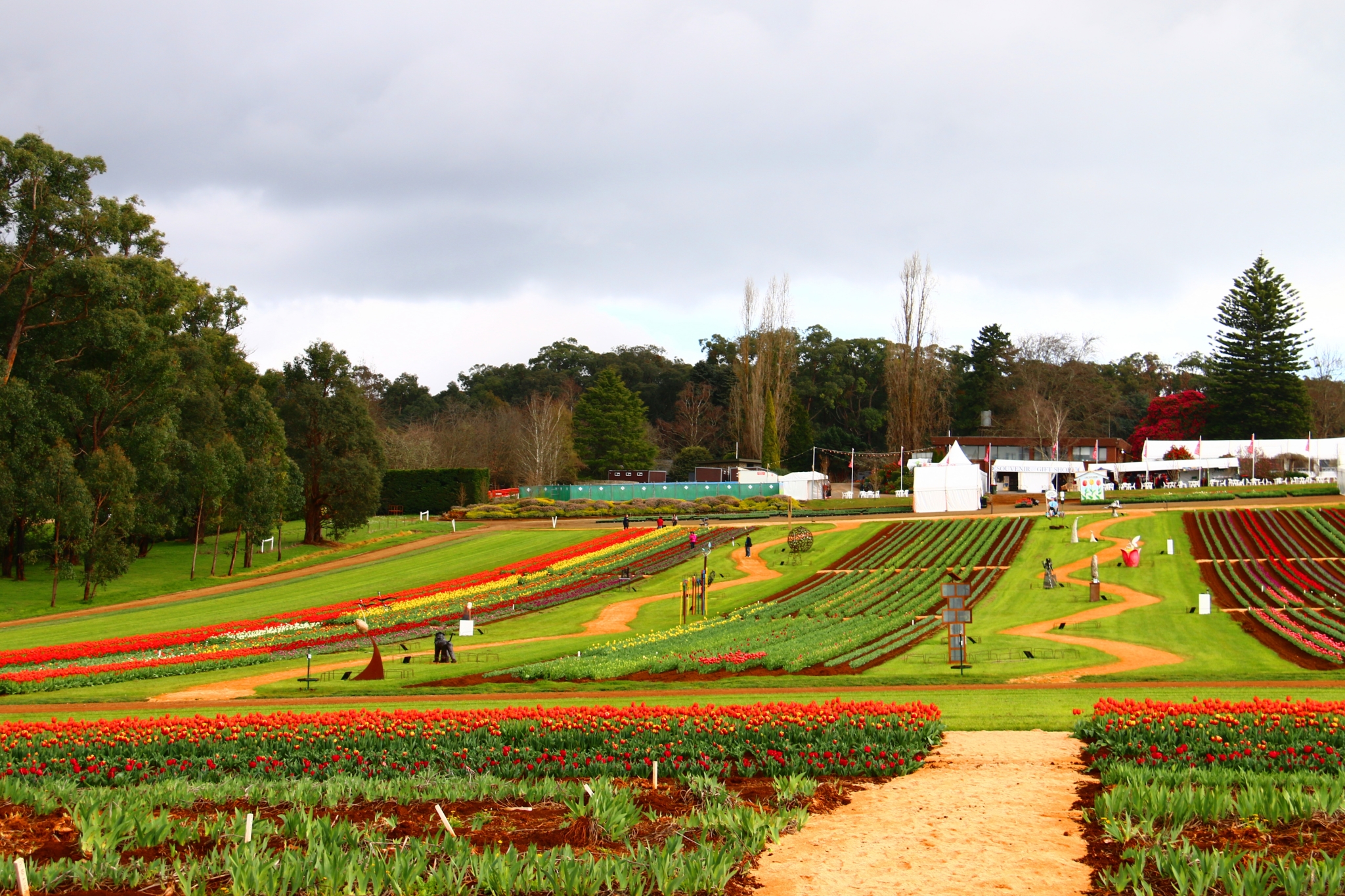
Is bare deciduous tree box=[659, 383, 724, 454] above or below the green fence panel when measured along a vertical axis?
above

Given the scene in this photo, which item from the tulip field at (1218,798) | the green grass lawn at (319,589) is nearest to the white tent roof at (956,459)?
the green grass lawn at (319,589)

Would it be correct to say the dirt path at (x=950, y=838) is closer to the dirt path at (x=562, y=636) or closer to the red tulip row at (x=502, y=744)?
the red tulip row at (x=502, y=744)

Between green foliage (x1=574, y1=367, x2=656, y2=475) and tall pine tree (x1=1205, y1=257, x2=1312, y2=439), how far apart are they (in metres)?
Result: 49.8

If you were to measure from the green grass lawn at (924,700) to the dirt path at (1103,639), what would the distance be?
2.05 metres

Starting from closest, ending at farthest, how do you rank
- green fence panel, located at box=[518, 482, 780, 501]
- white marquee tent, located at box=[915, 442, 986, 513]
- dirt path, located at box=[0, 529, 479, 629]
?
dirt path, located at box=[0, 529, 479, 629] < white marquee tent, located at box=[915, 442, 986, 513] < green fence panel, located at box=[518, 482, 780, 501]

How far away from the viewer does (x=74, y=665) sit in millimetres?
23734

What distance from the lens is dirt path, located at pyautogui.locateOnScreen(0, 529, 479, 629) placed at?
3819 cm

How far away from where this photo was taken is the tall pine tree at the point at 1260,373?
80.8 m

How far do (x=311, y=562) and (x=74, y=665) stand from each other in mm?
28497

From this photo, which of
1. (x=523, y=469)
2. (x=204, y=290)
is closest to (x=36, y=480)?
(x=204, y=290)

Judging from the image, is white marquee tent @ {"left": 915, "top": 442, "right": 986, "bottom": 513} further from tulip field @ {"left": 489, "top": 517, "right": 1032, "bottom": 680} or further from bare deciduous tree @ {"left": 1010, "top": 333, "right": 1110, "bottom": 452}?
bare deciduous tree @ {"left": 1010, "top": 333, "right": 1110, "bottom": 452}

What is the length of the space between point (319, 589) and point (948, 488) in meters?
34.2

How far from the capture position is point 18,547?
4584 centimetres

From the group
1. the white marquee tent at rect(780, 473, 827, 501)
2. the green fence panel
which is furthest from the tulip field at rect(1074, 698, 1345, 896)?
the green fence panel
